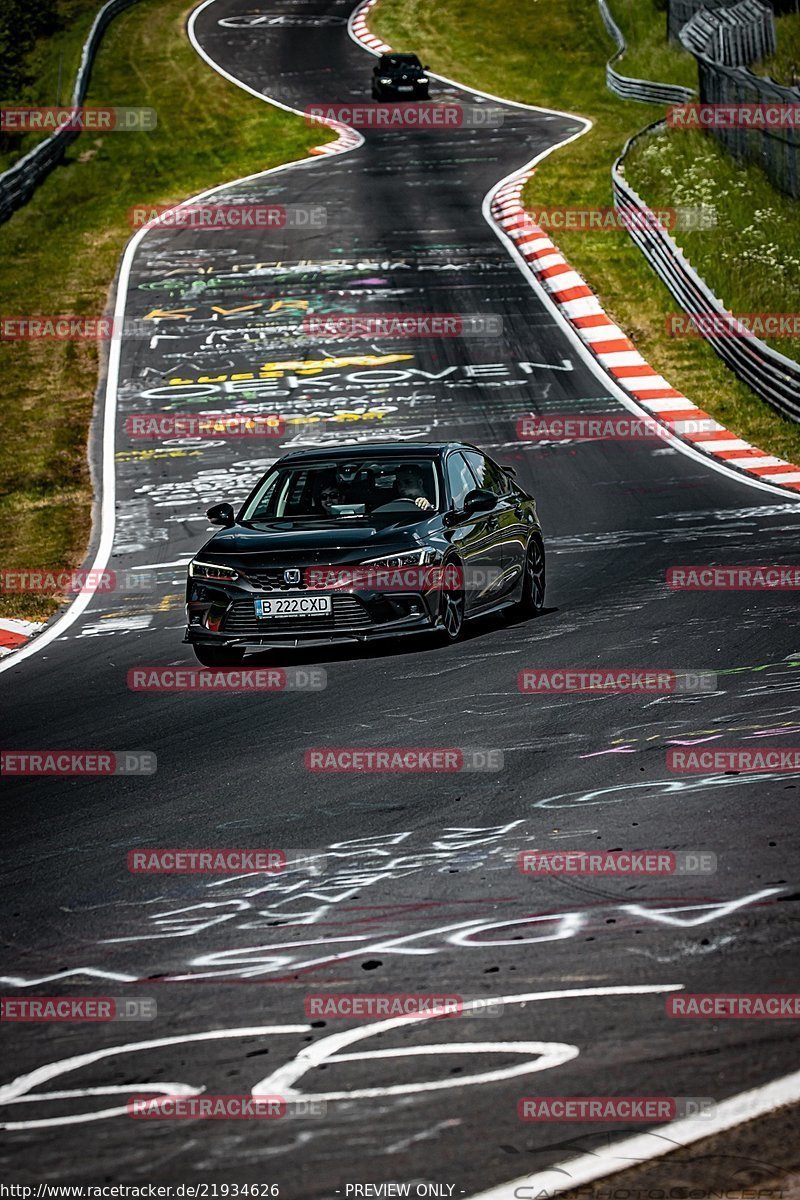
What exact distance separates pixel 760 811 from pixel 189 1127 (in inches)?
128

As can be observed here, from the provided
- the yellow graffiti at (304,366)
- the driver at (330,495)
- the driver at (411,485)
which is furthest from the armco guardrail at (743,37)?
the driver at (330,495)

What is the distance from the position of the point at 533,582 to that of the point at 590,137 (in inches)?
1213

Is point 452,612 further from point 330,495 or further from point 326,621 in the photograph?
point 330,495

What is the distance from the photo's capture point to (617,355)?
89.6 feet

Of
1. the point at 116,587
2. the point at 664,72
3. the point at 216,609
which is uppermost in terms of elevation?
the point at 664,72

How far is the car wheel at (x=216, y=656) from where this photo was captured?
39.6 feet

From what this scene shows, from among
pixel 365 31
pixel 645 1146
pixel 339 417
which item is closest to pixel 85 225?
pixel 339 417

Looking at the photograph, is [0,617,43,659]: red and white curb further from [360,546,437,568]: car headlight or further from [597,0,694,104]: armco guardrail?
[597,0,694,104]: armco guardrail

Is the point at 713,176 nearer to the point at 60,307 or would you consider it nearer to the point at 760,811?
the point at 60,307

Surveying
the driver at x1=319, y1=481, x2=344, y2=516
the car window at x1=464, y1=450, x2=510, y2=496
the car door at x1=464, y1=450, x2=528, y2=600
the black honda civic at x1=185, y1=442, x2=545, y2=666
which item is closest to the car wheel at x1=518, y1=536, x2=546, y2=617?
the black honda civic at x1=185, y1=442, x2=545, y2=666

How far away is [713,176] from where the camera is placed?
3312 centimetres

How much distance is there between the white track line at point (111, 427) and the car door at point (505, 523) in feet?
12.0

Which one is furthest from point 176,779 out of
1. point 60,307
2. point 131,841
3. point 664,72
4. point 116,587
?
point 664,72

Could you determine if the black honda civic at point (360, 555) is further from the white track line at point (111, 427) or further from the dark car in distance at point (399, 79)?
the dark car in distance at point (399, 79)
